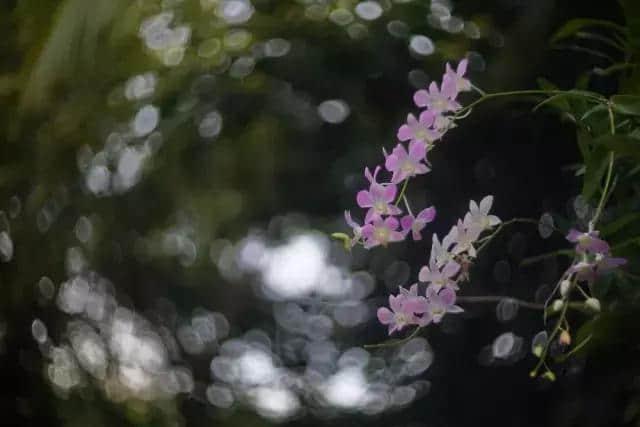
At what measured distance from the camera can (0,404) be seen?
1032 millimetres

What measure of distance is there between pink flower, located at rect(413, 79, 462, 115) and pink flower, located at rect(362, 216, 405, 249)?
8 cm

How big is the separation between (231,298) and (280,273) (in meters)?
0.09

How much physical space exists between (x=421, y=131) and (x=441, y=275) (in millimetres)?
101

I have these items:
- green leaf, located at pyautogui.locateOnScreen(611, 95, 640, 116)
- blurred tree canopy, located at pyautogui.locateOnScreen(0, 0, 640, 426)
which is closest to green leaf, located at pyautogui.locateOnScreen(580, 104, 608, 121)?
green leaf, located at pyautogui.locateOnScreen(611, 95, 640, 116)

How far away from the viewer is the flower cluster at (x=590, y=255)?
42cm

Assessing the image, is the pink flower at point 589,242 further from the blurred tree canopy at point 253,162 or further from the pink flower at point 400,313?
the blurred tree canopy at point 253,162

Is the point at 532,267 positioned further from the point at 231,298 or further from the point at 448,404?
the point at 231,298

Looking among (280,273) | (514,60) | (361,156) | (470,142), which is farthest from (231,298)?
(514,60)

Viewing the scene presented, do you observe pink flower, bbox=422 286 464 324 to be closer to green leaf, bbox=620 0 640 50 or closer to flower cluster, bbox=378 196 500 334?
flower cluster, bbox=378 196 500 334

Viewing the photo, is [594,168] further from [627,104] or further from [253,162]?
[253,162]

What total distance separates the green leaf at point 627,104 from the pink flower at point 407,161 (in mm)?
130

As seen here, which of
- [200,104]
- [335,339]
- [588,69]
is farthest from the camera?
[335,339]

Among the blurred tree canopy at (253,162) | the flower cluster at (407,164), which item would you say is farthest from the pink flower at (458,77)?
the blurred tree canopy at (253,162)

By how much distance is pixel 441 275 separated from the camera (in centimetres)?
47
